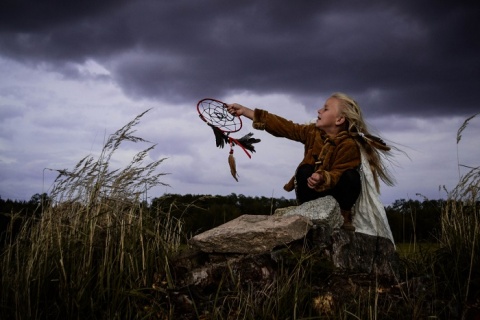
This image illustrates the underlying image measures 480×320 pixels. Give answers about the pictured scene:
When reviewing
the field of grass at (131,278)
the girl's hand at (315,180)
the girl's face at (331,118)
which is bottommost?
the field of grass at (131,278)

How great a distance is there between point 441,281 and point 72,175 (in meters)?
3.73

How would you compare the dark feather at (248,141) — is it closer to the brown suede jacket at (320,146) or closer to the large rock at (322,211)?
the brown suede jacket at (320,146)

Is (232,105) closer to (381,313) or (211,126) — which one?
(211,126)

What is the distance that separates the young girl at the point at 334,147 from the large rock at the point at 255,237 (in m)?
0.63

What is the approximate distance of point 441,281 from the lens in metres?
4.98

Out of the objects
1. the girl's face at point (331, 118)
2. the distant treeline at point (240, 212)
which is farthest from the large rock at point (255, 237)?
the distant treeline at point (240, 212)

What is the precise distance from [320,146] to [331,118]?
1.14 feet

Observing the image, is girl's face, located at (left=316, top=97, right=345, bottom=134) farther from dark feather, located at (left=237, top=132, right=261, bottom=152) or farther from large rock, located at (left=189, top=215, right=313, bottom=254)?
large rock, located at (left=189, top=215, right=313, bottom=254)

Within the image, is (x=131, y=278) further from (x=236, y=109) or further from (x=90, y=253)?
(x=236, y=109)

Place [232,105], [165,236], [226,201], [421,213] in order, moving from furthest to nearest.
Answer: [226,201] < [421,213] < [232,105] < [165,236]

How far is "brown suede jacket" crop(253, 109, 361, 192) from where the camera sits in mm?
5532

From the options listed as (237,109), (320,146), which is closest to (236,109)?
(237,109)

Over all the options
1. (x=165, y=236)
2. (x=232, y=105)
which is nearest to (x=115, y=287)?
(x=165, y=236)

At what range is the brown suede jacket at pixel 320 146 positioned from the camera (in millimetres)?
5532
